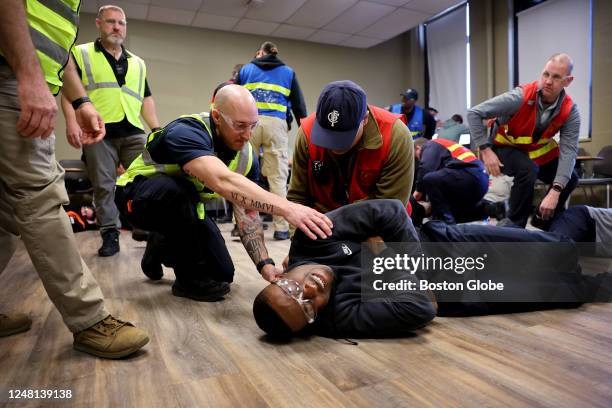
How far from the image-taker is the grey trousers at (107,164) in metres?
2.70

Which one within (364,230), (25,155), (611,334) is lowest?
(611,334)

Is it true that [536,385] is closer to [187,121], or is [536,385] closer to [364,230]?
[364,230]

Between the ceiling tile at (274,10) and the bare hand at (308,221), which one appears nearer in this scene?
the bare hand at (308,221)

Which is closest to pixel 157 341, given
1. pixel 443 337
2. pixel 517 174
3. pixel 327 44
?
pixel 443 337

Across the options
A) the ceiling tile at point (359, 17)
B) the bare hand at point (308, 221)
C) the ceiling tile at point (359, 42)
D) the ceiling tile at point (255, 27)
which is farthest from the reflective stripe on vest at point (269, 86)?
the ceiling tile at point (359, 42)

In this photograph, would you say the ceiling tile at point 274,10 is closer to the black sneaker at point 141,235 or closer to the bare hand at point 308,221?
the black sneaker at point 141,235

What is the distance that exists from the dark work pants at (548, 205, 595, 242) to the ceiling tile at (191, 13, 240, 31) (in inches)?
207

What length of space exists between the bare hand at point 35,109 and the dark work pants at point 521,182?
2.48m

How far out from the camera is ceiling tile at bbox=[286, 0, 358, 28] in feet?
17.9

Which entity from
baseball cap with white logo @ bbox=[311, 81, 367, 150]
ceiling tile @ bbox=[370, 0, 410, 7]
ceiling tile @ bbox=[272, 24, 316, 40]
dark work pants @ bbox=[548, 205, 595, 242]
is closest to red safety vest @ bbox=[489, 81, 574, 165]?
dark work pants @ bbox=[548, 205, 595, 242]

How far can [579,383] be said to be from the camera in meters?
0.98

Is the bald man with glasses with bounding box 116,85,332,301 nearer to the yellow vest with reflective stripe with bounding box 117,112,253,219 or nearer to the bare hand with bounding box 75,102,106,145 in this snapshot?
the yellow vest with reflective stripe with bounding box 117,112,253,219

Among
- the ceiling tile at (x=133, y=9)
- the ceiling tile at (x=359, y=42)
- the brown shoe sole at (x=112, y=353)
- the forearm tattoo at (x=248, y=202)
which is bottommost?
the brown shoe sole at (x=112, y=353)

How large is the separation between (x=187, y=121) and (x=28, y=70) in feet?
2.10
